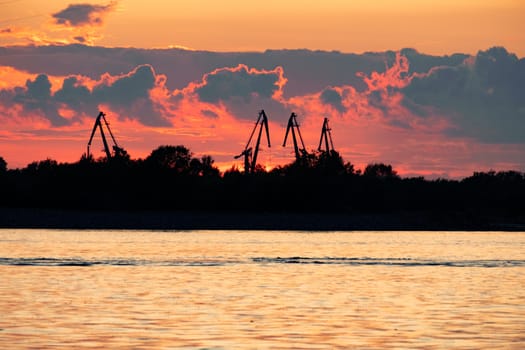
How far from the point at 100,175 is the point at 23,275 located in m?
122

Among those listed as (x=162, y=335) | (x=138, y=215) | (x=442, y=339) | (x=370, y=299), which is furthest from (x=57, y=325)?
(x=138, y=215)

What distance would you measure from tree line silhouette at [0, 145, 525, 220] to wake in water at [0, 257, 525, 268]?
88692 millimetres

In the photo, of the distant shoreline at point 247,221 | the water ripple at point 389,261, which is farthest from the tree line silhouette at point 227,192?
the water ripple at point 389,261

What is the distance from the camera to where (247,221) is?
562 feet

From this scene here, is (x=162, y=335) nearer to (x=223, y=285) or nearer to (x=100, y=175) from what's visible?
(x=223, y=285)

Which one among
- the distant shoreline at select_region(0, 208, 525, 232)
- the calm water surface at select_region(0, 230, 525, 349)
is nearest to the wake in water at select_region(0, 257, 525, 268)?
the calm water surface at select_region(0, 230, 525, 349)

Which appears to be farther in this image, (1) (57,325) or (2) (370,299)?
(2) (370,299)

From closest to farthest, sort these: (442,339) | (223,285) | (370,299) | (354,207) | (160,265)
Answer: (442,339), (370,299), (223,285), (160,265), (354,207)

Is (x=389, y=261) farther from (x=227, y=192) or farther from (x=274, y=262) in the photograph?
(x=227, y=192)

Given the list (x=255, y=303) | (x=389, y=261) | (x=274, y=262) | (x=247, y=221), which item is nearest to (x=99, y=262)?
(x=274, y=262)

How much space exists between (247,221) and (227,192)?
207 inches

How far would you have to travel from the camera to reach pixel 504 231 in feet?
602

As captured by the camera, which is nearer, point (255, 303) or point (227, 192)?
point (255, 303)

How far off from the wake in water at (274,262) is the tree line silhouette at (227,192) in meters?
A: 88.7
